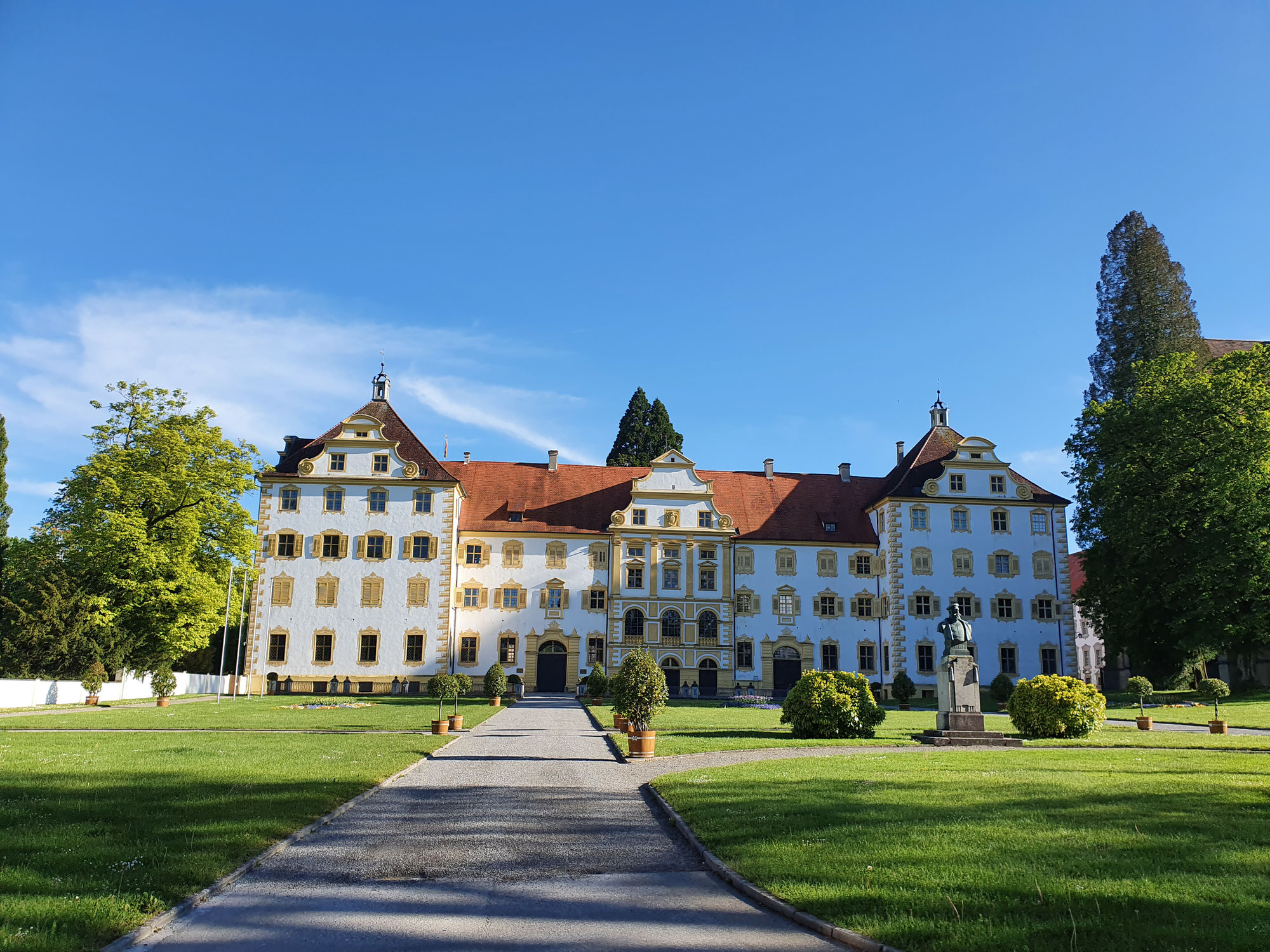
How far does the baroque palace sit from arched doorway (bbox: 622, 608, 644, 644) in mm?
146

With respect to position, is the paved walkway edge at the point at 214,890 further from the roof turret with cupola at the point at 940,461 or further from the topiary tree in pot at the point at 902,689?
the roof turret with cupola at the point at 940,461

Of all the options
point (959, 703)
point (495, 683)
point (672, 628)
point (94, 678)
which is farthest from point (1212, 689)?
point (94, 678)

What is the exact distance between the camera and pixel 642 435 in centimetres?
6362

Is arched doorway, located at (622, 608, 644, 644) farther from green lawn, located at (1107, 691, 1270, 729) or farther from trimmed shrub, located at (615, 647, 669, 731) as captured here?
trimmed shrub, located at (615, 647, 669, 731)

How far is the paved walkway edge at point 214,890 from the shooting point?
20.3 feet

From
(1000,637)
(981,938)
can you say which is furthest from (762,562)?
(981,938)

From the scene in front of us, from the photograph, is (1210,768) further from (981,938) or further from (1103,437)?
(1103,437)

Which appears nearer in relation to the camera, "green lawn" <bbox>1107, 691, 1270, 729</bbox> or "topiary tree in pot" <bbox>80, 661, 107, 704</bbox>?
"green lawn" <bbox>1107, 691, 1270, 729</bbox>

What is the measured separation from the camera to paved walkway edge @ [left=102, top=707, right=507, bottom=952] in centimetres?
618

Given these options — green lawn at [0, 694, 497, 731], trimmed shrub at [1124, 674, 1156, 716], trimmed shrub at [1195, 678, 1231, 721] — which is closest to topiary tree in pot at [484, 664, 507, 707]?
green lawn at [0, 694, 497, 731]

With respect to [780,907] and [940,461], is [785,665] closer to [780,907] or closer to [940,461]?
[940,461]

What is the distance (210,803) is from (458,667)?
38758mm

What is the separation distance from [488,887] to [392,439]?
4468 centimetres

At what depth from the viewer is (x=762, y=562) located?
52.0 metres
